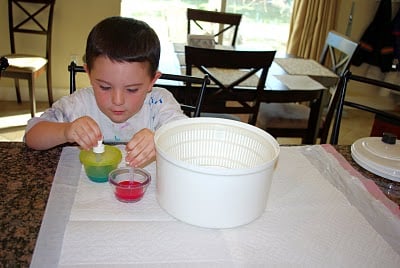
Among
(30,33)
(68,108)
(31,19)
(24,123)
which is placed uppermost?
(68,108)

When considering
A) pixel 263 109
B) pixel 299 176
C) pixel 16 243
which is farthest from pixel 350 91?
pixel 16 243

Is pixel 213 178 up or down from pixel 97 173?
up

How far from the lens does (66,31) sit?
3.42 m

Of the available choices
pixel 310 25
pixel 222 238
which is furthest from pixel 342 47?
pixel 222 238

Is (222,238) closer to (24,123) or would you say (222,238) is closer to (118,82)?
(118,82)

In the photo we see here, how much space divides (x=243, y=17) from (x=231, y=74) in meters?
1.87

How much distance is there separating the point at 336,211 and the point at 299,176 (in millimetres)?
148

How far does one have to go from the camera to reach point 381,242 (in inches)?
29.8

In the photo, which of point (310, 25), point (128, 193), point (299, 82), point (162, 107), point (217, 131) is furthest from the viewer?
point (310, 25)

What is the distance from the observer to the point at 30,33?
326cm

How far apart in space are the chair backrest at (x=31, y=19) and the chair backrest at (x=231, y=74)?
1.68 m

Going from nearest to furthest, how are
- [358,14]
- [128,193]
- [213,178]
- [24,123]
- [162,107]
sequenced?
[213,178] < [128,193] < [162,107] < [24,123] < [358,14]

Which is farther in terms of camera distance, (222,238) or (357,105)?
(357,105)

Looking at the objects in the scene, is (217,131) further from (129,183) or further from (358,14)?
(358,14)
